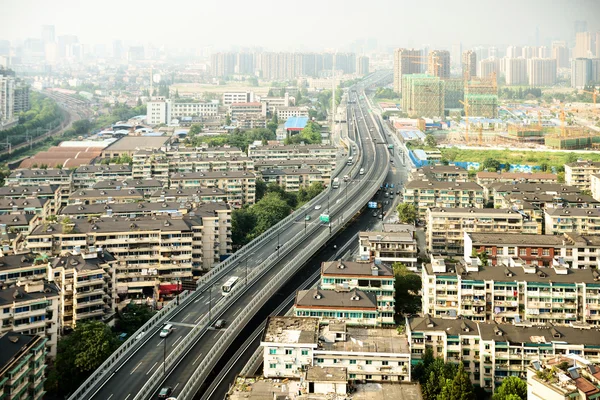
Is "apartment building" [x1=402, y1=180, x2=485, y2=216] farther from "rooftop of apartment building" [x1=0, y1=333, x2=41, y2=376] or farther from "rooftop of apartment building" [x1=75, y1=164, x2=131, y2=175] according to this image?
"rooftop of apartment building" [x1=0, y1=333, x2=41, y2=376]

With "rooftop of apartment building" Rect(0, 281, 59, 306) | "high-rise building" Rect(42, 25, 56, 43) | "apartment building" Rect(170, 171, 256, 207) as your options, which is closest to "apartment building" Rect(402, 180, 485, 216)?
"apartment building" Rect(170, 171, 256, 207)

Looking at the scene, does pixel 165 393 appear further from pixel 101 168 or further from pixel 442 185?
pixel 101 168

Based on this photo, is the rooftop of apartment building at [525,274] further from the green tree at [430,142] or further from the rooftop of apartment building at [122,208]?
the green tree at [430,142]

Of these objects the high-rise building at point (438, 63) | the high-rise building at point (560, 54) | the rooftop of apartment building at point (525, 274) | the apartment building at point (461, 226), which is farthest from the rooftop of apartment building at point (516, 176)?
the high-rise building at point (560, 54)

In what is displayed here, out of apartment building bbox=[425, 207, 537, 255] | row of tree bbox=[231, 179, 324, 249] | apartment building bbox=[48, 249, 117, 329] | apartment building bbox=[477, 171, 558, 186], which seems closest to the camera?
apartment building bbox=[48, 249, 117, 329]

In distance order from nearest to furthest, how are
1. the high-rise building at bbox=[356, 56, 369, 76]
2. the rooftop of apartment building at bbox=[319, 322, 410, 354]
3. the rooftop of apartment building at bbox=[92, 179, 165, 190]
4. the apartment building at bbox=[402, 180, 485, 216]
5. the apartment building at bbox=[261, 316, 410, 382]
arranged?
the apartment building at bbox=[261, 316, 410, 382], the rooftop of apartment building at bbox=[319, 322, 410, 354], the apartment building at bbox=[402, 180, 485, 216], the rooftop of apartment building at bbox=[92, 179, 165, 190], the high-rise building at bbox=[356, 56, 369, 76]

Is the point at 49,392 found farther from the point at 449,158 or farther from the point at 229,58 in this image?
the point at 229,58
